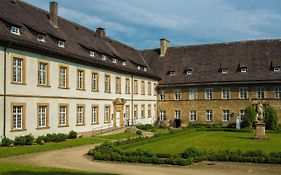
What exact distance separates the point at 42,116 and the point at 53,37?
6.83 metres

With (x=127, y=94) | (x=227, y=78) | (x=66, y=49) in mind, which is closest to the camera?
(x=66, y=49)

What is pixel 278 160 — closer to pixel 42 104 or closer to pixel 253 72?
pixel 42 104

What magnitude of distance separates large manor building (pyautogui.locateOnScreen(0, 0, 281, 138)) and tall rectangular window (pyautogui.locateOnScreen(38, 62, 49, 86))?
77mm

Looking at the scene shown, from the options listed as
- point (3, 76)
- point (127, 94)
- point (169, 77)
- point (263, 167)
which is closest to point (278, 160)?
point (263, 167)

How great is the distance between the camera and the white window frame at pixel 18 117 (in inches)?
1058

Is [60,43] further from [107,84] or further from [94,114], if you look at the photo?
[107,84]

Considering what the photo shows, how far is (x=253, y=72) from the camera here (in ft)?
157

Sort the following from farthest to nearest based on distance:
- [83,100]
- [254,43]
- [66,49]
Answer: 1. [254,43]
2. [83,100]
3. [66,49]

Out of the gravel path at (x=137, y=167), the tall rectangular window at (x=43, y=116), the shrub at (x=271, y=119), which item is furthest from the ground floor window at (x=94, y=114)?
the shrub at (x=271, y=119)

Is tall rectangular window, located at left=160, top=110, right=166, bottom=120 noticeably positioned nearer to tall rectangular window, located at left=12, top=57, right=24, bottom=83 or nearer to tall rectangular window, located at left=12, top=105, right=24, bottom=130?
tall rectangular window, located at left=12, top=105, right=24, bottom=130

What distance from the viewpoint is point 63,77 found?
32.5 meters

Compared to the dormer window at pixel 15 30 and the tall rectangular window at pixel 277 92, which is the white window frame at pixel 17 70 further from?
the tall rectangular window at pixel 277 92

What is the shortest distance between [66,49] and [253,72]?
83.8ft

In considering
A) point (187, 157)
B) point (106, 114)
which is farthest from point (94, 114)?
point (187, 157)
